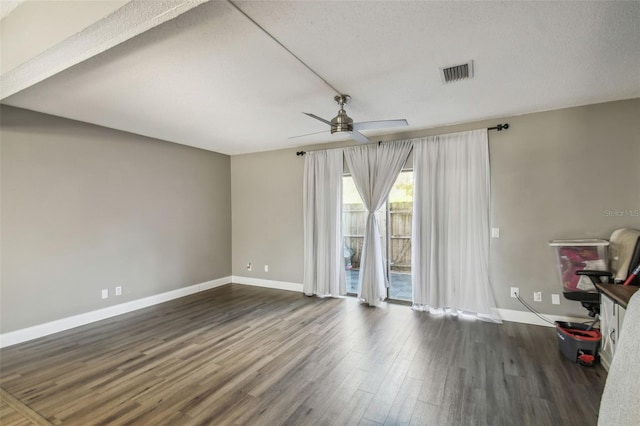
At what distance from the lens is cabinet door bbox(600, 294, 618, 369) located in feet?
8.12

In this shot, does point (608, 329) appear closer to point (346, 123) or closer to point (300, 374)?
point (300, 374)

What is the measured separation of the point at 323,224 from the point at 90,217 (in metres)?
3.41

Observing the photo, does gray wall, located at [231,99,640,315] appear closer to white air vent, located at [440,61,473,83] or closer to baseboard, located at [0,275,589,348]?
baseboard, located at [0,275,589,348]

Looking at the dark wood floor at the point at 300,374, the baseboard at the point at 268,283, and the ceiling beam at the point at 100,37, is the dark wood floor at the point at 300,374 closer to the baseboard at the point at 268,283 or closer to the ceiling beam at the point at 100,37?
the baseboard at the point at 268,283

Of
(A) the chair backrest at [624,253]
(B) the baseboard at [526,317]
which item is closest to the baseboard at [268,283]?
(B) the baseboard at [526,317]

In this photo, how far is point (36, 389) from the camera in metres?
2.41

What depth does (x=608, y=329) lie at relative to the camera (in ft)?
8.41

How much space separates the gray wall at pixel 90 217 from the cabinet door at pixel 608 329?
563 centimetres

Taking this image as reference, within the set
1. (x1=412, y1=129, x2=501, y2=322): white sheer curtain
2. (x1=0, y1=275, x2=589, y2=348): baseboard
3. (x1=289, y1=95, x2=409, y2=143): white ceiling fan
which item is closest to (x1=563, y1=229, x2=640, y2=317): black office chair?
(x1=0, y1=275, x2=589, y2=348): baseboard

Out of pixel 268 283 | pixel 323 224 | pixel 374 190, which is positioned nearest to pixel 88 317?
pixel 268 283

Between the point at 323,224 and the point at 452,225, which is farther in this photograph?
the point at 323,224

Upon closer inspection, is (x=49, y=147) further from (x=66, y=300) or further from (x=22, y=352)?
(x=22, y=352)

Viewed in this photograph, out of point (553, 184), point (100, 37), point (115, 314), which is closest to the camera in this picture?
point (100, 37)

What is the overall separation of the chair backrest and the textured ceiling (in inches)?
59.4
